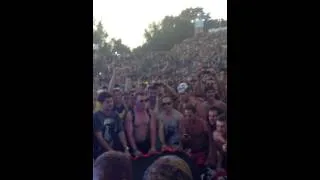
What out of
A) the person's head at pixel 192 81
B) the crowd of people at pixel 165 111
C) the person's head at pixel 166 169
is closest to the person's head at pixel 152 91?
the crowd of people at pixel 165 111

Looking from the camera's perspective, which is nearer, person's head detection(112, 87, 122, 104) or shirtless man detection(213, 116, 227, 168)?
shirtless man detection(213, 116, 227, 168)

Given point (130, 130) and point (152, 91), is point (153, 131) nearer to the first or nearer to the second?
point (130, 130)

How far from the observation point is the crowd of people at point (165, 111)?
352 centimetres

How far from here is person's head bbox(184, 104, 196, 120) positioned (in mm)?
3553

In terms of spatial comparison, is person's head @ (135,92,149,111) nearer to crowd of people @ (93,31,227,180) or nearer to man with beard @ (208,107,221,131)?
crowd of people @ (93,31,227,180)

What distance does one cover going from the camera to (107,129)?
3602 mm

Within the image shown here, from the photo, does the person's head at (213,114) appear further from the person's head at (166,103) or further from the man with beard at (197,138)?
the person's head at (166,103)

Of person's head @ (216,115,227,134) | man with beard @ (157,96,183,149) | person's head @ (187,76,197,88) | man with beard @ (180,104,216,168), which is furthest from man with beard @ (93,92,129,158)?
person's head @ (216,115,227,134)

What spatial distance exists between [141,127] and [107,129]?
0.28m
